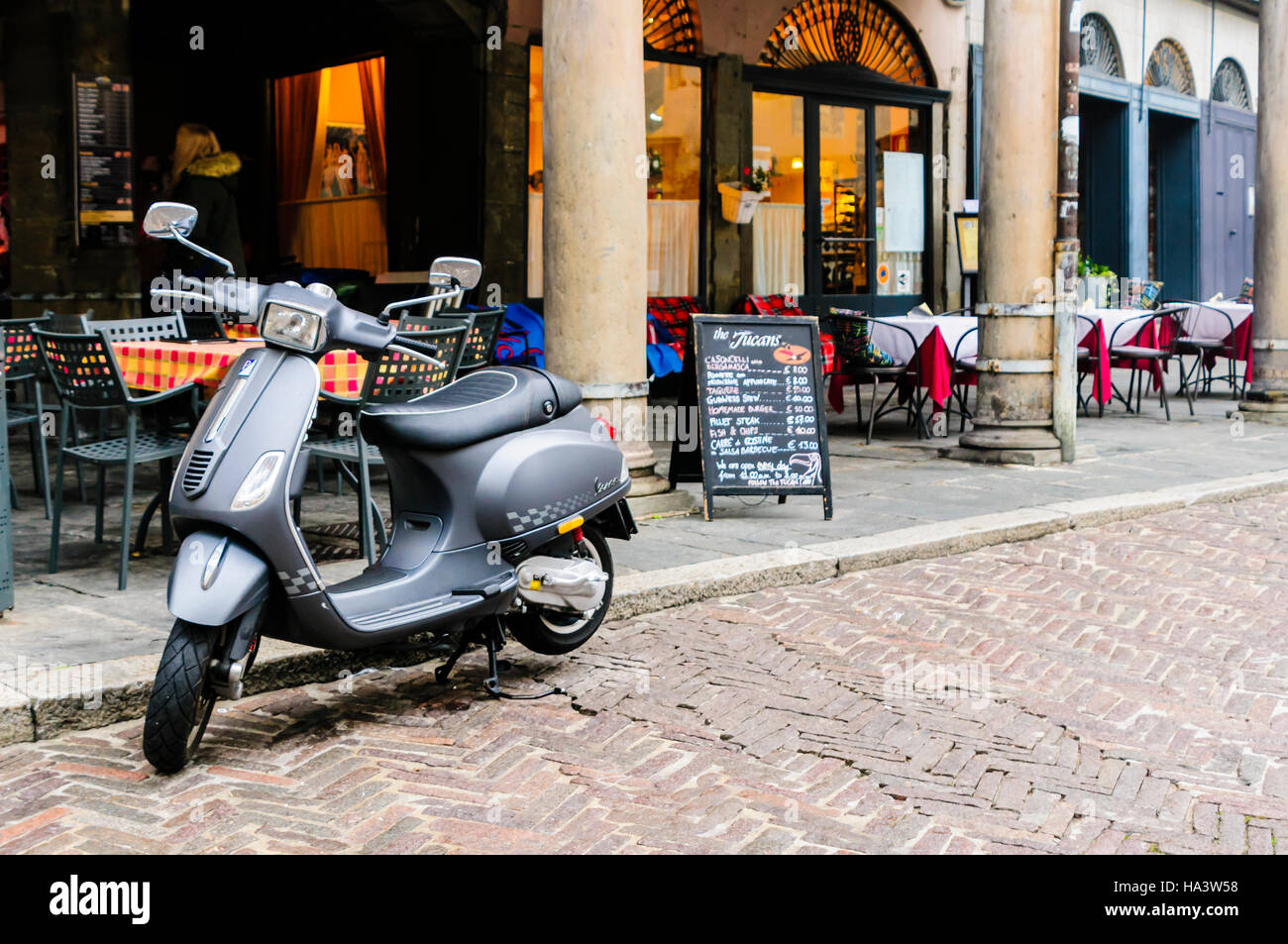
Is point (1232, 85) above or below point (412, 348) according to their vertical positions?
above

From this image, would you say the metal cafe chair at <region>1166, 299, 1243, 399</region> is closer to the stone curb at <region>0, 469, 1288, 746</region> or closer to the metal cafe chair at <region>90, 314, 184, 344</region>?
the stone curb at <region>0, 469, 1288, 746</region>

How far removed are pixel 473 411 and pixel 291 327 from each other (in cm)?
70

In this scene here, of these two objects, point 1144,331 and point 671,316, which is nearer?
point 1144,331

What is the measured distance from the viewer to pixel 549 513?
448 cm

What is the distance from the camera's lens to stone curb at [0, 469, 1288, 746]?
4.01 meters

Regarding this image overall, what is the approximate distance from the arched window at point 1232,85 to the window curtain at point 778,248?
32.2 feet

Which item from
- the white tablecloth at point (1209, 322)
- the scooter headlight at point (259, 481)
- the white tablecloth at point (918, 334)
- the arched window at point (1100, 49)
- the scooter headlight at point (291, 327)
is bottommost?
the scooter headlight at point (259, 481)

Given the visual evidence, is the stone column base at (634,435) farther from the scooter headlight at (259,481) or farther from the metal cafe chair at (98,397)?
the scooter headlight at (259,481)

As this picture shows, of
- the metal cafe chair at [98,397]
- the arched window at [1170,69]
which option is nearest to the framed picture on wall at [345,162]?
the metal cafe chair at [98,397]

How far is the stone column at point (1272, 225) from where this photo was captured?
39.2 feet

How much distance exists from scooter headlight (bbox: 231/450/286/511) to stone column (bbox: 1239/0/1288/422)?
34.5 ft

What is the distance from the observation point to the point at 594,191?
6.67 m

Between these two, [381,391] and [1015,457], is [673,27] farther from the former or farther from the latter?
[381,391]

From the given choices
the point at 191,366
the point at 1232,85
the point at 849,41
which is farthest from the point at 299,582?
the point at 1232,85
